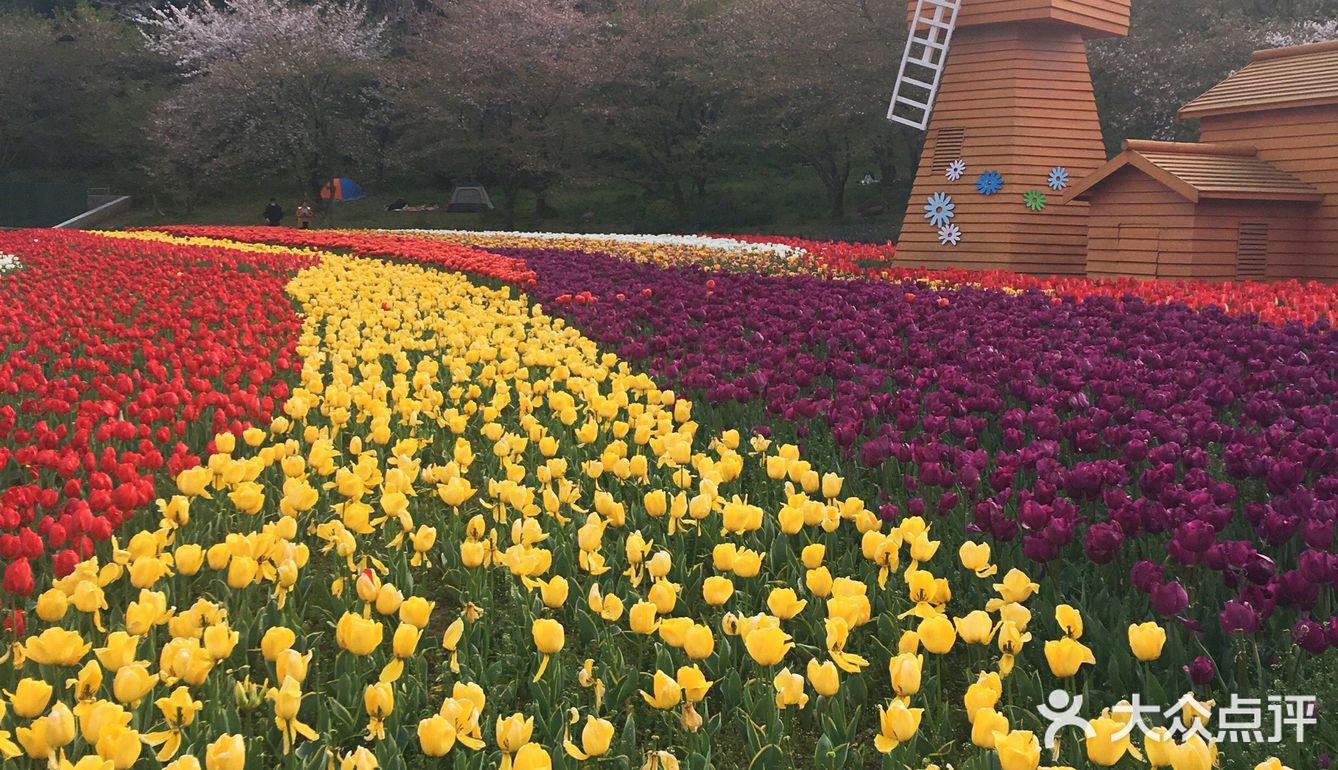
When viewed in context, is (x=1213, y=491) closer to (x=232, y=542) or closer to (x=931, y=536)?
(x=931, y=536)

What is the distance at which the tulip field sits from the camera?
9.97 ft

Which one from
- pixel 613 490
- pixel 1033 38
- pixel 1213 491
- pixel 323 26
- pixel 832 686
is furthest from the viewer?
pixel 323 26

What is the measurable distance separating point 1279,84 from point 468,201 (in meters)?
34.9

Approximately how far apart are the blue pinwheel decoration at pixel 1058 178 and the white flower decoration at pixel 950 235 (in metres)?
1.60

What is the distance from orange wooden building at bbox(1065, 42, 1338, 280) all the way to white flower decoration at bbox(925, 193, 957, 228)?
2.24 metres

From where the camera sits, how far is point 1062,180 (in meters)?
18.7

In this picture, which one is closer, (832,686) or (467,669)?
(832,686)

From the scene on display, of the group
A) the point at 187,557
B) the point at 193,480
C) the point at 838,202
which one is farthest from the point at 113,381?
the point at 838,202

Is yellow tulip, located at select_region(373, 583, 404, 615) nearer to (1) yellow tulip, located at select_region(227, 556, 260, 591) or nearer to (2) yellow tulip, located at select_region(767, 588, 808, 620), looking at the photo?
(1) yellow tulip, located at select_region(227, 556, 260, 591)

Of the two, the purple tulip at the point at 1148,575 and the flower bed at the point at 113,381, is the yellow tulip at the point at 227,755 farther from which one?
the purple tulip at the point at 1148,575

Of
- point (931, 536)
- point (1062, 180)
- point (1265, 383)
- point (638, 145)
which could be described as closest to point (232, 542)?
Result: point (931, 536)

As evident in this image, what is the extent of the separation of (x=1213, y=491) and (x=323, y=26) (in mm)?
47751

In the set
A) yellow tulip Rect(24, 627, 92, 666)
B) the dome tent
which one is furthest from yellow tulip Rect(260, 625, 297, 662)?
the dome tent

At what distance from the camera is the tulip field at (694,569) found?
9.97 ft
